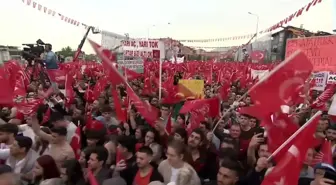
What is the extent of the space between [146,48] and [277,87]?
6420 mm

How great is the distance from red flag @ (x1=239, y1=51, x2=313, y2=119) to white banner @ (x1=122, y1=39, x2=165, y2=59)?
6.06 m

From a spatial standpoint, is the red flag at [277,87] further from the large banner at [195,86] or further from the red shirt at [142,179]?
the large banner at [195,86]

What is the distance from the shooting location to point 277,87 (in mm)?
3826

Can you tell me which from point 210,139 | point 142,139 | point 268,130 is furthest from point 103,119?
point 268,130

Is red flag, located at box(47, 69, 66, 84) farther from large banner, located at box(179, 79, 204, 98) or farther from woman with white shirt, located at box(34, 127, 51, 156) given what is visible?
woman with white shirt, located at box(34, 127, 51, 156)

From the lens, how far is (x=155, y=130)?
17.0ft

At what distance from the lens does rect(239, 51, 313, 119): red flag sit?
3740mm

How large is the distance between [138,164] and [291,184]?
64.5 inches

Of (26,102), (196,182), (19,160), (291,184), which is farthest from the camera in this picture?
(26,102)

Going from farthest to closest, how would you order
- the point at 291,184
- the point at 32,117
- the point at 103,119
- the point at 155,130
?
the point at 103,119
the point at 32,117
the point at 155,130
the point at 291,184

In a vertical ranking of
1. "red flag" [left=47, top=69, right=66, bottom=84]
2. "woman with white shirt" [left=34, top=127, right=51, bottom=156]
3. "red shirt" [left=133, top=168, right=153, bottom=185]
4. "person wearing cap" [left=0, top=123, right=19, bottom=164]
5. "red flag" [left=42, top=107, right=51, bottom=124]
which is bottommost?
"red shirt" [left=133, top=168, right=153, bottom=185]

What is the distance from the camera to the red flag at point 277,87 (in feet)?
12.3

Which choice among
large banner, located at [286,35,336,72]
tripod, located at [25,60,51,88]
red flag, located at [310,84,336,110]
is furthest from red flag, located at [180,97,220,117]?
large banner, located at [286,35,336,72]

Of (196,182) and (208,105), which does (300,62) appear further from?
(208,105)
